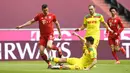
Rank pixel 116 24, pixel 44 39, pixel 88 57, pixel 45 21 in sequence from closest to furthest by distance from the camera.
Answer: pixel 88 57
pixel 45 21
pixel 44 39
pixel 116 24

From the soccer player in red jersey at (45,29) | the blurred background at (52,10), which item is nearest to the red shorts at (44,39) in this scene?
the soccer player in red jersey at (45,29)

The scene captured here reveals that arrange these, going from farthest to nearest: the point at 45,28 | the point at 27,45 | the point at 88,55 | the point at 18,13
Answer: the point at 18,13 < the point at 27,45 < the point at 45,28 < the point at 88,55

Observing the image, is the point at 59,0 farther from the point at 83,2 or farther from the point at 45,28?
the point at 45,28

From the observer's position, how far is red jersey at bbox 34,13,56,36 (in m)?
16.6

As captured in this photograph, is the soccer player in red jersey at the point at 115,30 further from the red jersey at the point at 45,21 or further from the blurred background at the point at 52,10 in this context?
the blurred background at the point at 52,10

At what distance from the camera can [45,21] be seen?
16672mm

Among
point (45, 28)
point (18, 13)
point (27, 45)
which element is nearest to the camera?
point (45, 28)

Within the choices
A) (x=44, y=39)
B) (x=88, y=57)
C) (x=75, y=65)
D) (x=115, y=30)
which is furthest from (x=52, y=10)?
(x=88, y=57)

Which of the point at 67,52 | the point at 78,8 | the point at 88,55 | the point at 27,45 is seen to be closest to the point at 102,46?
the point at 67,52

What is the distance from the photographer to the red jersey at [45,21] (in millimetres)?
16594

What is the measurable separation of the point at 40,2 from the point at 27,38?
4.64m

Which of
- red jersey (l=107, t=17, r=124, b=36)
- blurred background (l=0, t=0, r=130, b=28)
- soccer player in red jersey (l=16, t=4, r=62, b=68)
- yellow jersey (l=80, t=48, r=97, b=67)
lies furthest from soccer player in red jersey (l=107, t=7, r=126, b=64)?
blurred background (l=0, t=0, r=130, b=28)

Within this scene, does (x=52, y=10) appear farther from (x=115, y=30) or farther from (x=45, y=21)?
(x=45, y=21)

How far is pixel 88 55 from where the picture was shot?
1498 cm
